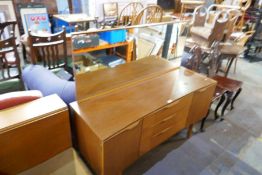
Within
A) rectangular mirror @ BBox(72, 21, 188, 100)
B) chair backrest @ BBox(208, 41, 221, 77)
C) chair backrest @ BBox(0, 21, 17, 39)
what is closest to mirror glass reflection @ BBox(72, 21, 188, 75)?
rectangular mirror @ BBox(72, 21, 188, 100)

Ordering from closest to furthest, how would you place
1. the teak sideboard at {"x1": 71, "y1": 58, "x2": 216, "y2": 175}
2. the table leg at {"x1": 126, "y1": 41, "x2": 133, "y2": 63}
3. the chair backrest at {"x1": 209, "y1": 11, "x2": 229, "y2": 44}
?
the teak sideboard at {"x1": 71, "y1": 58, "x2": 216, "y2": 175} → the table leg at {"x1": 126, "y1": 41, "x2": 133, "y2": 63} → the chair backrest at {"x1": 209, "y1": 11, "x2": 229, "y2": 44}

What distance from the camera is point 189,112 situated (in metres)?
1.65

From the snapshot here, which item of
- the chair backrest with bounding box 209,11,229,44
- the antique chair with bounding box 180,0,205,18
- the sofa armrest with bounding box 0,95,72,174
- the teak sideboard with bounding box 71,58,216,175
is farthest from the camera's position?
the antique chair with bounding box 180,0,205,18

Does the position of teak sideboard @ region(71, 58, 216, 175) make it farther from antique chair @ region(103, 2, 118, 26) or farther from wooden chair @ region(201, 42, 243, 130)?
antique chair @ region(103, 2, 118, 26)

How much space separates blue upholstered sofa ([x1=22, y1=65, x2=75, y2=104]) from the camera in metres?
1.33

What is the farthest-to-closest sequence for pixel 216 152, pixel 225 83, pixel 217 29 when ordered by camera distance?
pixel 217 29 → pixel 225 83 → pixel 216 152

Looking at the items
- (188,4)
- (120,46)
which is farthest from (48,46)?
(188,4)

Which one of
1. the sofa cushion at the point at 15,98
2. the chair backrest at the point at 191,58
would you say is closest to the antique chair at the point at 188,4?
the chair backrest at the point at 191,58

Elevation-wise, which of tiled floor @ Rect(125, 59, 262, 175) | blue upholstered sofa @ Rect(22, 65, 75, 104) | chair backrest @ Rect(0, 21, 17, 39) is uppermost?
chair backrest @ Rect(0, 21, 17, 39)

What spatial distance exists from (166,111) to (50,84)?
0.86 meters

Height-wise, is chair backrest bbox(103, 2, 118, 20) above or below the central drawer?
above

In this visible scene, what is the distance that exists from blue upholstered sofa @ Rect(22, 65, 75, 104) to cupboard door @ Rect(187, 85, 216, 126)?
0.98m

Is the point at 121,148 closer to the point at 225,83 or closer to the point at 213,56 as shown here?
the point at 225,83

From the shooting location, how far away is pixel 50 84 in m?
1.38
